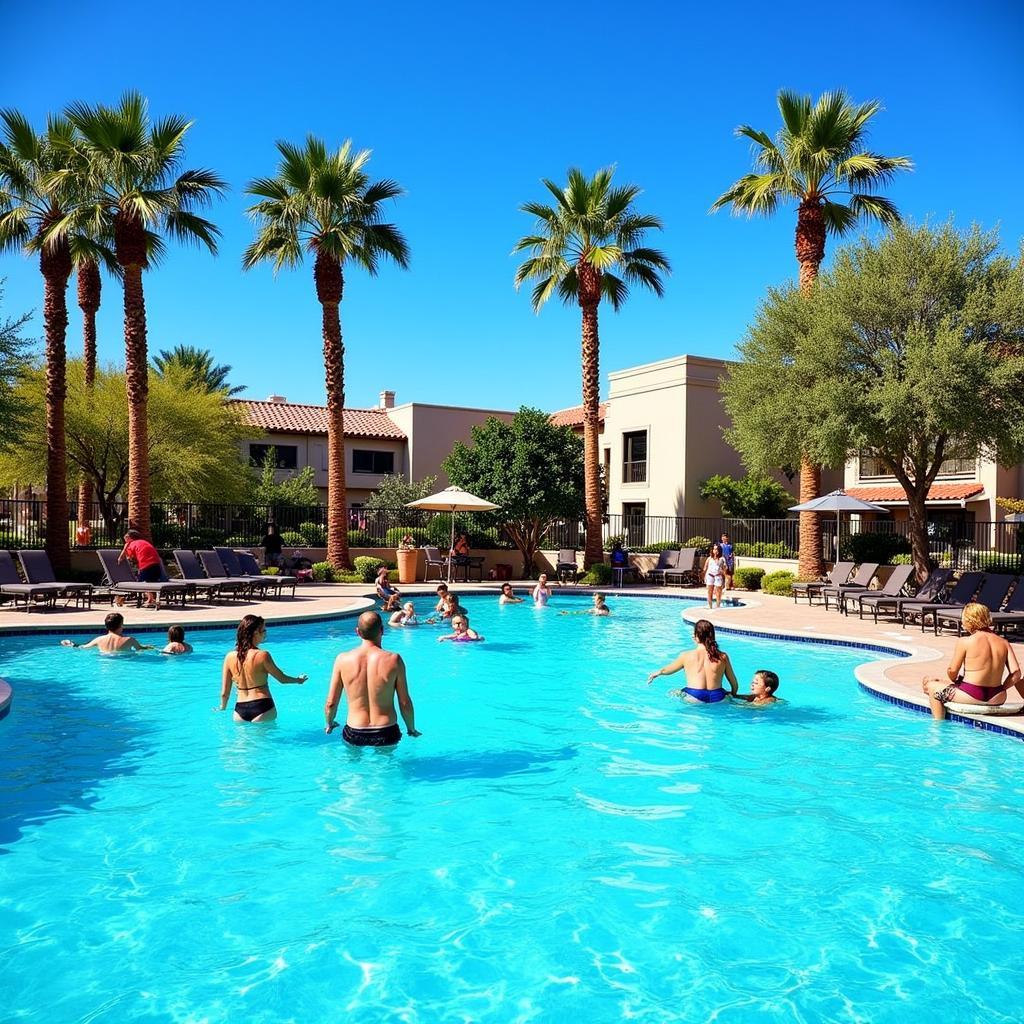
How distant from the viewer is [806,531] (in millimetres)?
25766

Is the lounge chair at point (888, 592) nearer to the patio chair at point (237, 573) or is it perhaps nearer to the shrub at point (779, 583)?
the shrub at point (779, 583)

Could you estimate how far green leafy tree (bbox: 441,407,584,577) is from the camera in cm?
2889

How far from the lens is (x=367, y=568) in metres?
28.0

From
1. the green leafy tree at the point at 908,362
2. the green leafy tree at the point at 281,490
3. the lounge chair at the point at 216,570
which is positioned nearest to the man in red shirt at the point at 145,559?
the lounge chair at the point at 216,570

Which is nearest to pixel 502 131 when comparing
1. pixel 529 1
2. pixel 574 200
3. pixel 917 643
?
pixel 529 1

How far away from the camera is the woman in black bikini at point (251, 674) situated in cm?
926

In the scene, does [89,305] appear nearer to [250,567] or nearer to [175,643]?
[250,567]

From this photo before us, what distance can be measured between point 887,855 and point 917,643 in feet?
31.4

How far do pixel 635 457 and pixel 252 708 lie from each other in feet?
102

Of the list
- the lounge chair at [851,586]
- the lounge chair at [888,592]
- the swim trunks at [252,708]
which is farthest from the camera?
the lounge chair at [851,586]

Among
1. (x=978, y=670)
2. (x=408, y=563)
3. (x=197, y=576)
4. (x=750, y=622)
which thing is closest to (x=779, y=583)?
(x=750, y=622)

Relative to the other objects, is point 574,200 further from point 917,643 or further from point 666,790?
point 666,790

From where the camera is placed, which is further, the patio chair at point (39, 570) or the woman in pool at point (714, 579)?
the woman in pool at point (714, 579)

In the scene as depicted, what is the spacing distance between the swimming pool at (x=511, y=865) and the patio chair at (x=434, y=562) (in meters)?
18.2
